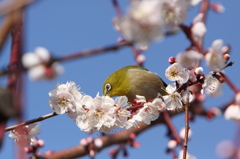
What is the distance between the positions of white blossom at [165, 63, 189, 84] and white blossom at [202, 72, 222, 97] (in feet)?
0.50

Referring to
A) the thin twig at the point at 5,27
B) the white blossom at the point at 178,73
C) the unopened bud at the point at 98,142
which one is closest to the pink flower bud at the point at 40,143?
the unopened bud at the point at 98,142

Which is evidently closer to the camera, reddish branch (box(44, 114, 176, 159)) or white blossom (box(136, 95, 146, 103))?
white blossom (box(136, 95, 146, 103))

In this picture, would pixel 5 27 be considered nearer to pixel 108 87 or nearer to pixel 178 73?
pixel 178 73

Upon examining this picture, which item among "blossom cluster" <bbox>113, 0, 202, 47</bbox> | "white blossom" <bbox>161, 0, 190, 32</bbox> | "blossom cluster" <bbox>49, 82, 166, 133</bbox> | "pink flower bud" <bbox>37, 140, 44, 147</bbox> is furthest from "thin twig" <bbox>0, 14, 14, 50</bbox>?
"pink flower bud" <bbox>37, 140, 44, 147</bbox>

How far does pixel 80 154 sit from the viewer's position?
444 cm

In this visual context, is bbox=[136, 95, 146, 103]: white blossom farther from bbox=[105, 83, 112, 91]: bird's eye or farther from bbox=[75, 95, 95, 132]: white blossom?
bbox=[105, 83, 112, 91]: bird's eye

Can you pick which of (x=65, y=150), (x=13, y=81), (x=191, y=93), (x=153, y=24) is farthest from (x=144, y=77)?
(x=13, y=81)

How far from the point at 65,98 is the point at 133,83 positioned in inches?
109

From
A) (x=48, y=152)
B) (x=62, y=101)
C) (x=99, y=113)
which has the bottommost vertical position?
(x=99, y=113)

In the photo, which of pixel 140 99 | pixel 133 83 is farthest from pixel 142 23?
pixel 133 83

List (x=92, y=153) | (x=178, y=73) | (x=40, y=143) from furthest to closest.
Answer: (x=92, y=153), (x=40, y=143), (x=178, y=73)

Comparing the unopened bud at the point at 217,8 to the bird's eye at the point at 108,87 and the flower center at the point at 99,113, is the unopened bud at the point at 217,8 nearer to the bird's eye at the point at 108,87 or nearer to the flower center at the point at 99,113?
the flower center at the point at 99,113

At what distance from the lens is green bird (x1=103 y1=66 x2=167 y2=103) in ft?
16.7

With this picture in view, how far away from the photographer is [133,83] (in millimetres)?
5266
